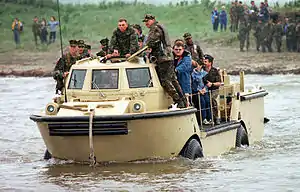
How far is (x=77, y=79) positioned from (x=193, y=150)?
187 cm

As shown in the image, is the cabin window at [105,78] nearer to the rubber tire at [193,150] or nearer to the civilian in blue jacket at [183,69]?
the civilian in blue jacket at [183,69]

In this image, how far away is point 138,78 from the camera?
15211 mm

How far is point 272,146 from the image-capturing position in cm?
1789

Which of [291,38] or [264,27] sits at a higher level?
[264,27]

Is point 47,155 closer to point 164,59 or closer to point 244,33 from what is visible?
point 164,59

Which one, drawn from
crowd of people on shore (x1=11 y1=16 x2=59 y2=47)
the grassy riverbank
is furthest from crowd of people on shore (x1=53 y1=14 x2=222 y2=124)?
crowd of people on shore (x1=11 y1=16 x2=59 y2=47)

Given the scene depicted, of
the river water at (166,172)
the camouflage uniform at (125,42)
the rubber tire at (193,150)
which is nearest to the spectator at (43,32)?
the river water at (166,172)

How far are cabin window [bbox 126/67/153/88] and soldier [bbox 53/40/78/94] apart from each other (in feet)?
3.87

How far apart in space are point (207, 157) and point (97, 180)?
235cm

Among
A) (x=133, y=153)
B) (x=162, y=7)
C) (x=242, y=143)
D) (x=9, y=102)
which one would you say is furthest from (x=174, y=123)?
(x=162, y=7)

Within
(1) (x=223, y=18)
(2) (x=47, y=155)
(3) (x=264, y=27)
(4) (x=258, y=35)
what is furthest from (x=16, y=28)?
(2) (x=47, y=155)

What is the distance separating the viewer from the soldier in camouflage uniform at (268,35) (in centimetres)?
3597

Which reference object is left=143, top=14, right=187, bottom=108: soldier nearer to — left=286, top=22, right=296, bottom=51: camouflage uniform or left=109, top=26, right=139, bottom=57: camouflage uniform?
left=109, top=26, right=139, bottom=57: camouflage uniform

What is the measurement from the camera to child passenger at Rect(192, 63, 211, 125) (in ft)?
54.1
